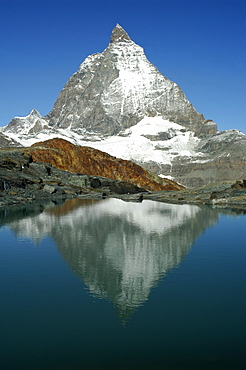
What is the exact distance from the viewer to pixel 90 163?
15900 cm

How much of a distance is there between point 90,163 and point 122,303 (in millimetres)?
143731

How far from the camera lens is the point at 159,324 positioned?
1436 cm

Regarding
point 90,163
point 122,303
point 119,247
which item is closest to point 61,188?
point 90,163

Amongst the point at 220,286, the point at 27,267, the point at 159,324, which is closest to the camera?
the point at 159,324

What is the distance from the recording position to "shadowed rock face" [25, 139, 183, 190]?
148 metres

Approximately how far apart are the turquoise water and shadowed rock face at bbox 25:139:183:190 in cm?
11746

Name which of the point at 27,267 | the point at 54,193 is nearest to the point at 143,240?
the point at 27,267

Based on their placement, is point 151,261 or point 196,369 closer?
point 196,369

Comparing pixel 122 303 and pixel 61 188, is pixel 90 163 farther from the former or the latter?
pixel 122 303

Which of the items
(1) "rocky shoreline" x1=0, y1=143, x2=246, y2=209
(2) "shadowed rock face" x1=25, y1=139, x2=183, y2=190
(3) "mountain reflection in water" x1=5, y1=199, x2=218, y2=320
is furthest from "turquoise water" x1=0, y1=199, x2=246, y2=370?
(2) "shadowed rock face" x1=25, y1=139, x2=183, y2=190

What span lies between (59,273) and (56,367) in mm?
9837

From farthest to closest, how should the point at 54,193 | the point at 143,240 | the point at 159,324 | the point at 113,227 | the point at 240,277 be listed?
→ the point at 54,193
the point at 113,227
the point at 143,240
the point at 240,277
the point at 159,324

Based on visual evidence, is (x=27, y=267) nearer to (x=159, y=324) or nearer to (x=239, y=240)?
(x=159, y=324)

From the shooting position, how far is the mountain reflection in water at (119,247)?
18.5 meters
